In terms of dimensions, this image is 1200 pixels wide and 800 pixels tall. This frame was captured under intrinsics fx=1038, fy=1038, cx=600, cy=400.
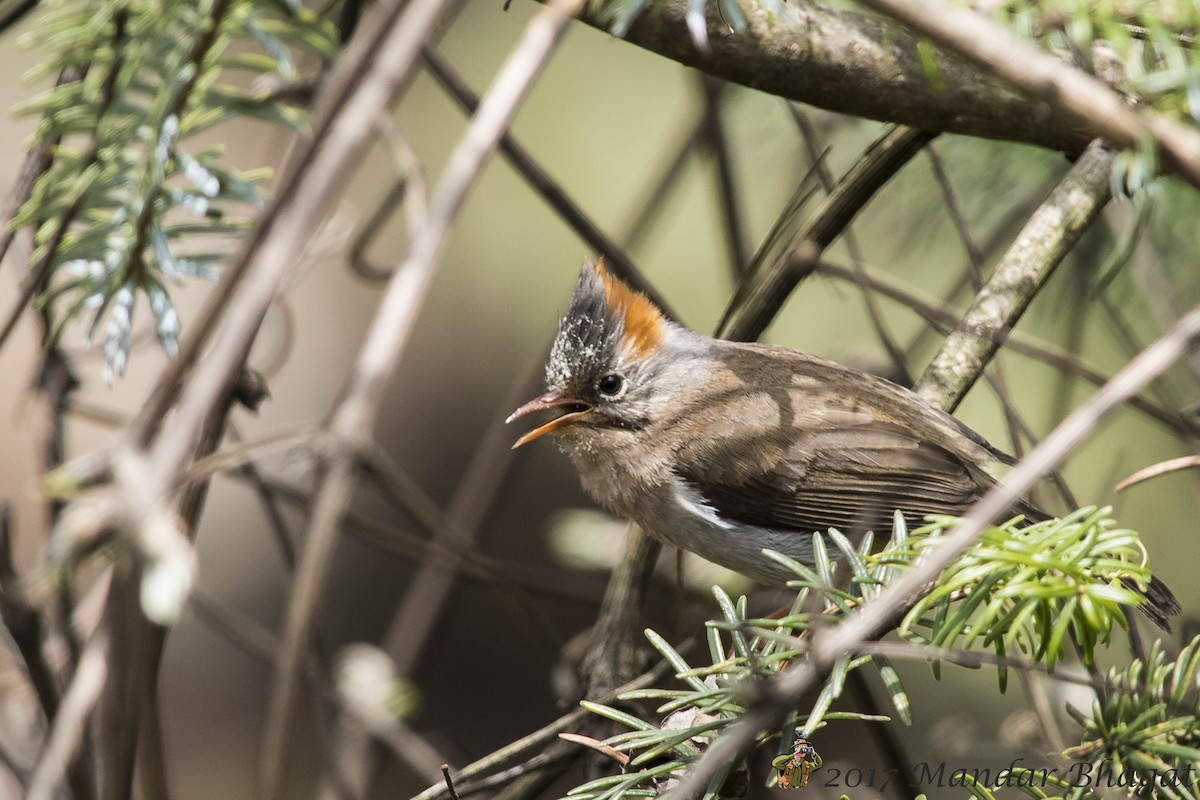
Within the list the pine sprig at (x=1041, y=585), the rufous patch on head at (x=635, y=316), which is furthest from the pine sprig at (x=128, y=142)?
the pine sprig at (x=1041, y=585)

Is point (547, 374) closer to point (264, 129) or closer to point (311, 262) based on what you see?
point (311, 262)

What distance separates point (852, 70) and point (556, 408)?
1.47 meters

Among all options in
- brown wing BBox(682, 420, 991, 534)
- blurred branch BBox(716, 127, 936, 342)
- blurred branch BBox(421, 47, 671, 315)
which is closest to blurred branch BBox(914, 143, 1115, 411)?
blurred branch BBox(716, 127, 936, 342)

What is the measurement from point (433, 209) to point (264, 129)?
4842mm

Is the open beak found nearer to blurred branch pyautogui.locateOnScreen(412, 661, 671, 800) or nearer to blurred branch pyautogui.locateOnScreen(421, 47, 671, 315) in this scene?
blurred branch pyautogui.locateOnScreen(421, 47, 671, 315)

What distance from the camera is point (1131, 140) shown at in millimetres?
919

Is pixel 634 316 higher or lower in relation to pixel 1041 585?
lower

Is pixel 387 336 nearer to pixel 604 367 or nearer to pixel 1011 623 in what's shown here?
pixel 1011 623

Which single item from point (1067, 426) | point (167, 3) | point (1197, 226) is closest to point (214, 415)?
point (167, 3)

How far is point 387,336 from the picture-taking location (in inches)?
31.6

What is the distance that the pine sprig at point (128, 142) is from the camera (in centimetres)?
195

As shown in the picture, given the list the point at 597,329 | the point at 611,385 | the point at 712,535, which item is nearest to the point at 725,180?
the point at 597,329

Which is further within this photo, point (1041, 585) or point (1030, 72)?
point (1041, 585)

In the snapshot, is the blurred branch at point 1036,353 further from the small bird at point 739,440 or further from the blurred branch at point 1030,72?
the blurred branch at point 1030,72
